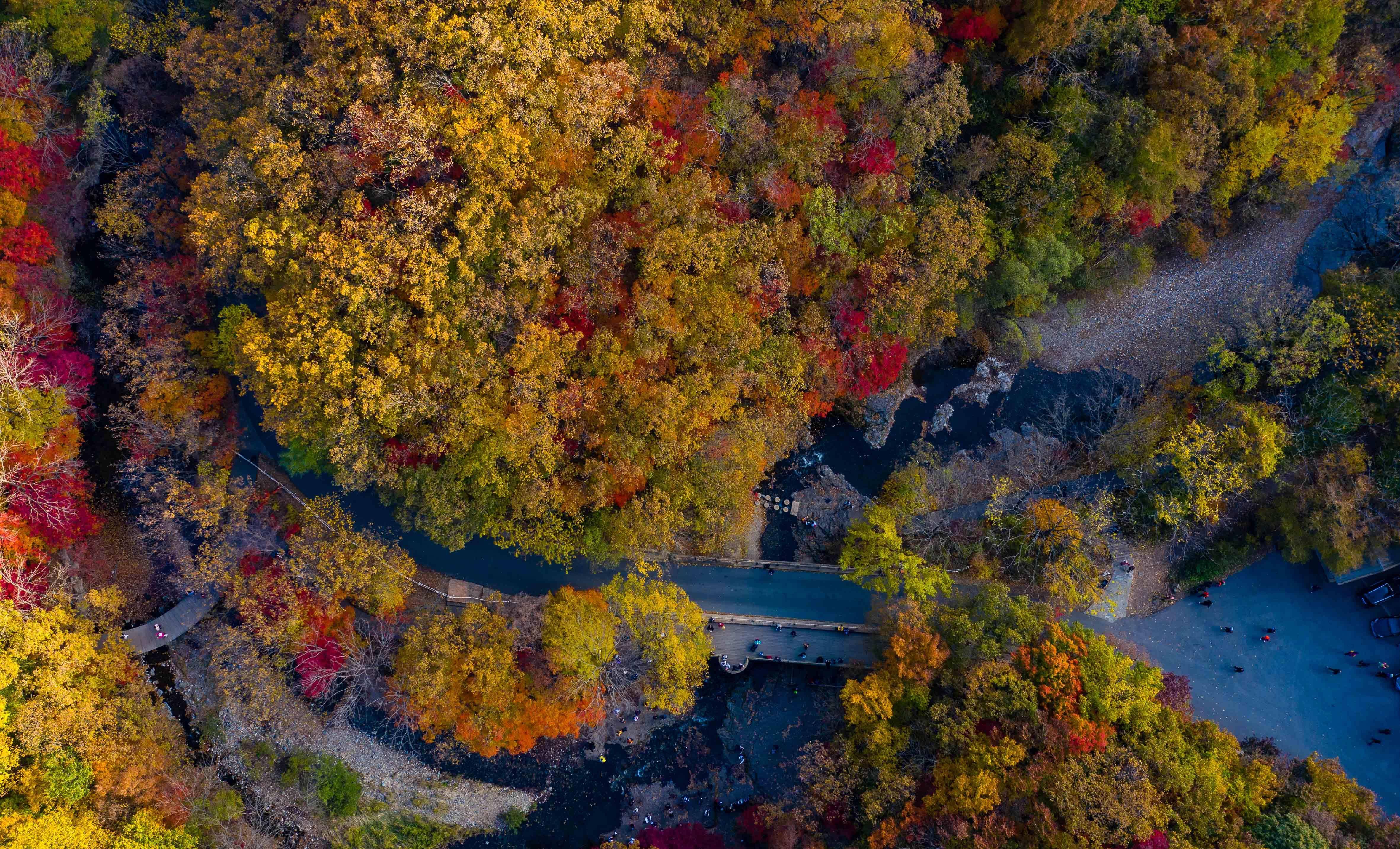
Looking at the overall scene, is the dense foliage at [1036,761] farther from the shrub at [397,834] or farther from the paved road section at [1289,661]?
the shrub at [397,834]

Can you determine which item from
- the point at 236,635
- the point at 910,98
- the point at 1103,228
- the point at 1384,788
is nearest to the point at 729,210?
the point at 910,98

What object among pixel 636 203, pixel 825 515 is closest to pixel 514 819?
pixel 825 515

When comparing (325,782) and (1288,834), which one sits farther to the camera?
(325,782)

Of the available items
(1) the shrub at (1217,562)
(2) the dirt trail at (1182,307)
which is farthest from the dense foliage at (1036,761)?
(2) the dirt trail at (1182,307)

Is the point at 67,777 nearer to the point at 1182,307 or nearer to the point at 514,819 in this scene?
the point at 514,819

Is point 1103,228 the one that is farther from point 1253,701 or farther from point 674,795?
point 674,795
